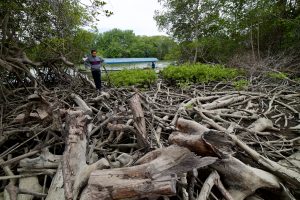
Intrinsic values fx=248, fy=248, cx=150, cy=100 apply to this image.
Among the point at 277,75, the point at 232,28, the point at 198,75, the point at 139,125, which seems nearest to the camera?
the point at 139,125

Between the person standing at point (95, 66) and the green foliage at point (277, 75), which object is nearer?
the person standing at point (95, 66)

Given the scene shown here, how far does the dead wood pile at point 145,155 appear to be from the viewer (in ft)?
7.07

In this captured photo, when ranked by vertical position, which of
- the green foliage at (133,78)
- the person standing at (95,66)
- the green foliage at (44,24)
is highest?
the green foliage at (44,24)

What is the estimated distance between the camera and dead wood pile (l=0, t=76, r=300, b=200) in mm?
2154

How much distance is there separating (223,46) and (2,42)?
447 inches

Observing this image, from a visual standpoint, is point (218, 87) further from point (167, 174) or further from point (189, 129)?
point (167, 174)

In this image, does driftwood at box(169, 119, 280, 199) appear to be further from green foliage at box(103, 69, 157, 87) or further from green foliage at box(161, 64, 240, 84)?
green foliage at box(161, 64, 240, 84)

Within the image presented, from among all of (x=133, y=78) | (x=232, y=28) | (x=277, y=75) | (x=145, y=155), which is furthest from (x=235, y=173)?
(x=232, y=28)

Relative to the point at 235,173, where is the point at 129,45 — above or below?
above

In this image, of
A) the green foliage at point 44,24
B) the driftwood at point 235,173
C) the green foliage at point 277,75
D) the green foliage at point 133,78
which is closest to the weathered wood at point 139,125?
the driftwood at point 235,173

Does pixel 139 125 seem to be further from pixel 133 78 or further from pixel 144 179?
pixel 133 78

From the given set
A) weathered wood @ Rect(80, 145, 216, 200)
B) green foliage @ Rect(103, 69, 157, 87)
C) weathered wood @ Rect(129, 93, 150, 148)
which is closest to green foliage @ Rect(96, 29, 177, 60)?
green foliage @ Rect(103, 69, 157, 87)

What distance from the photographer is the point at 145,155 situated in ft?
8.52

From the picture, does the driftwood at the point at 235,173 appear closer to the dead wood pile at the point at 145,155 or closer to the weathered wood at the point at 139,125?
the dead wood pile at the point at 145,155
